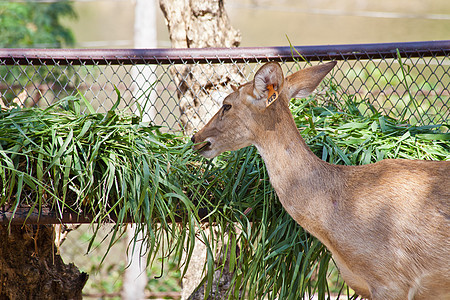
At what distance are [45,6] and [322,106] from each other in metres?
8.45

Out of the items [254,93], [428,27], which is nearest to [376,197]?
[254,93]

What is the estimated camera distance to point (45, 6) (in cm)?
1074

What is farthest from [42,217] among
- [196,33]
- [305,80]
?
[196,33]

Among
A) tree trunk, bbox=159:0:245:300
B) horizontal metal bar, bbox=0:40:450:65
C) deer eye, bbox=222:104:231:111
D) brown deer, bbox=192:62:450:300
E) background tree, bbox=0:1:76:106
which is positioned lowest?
brown deer, bbox=192:62:450:300

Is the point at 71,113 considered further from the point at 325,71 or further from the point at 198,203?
the point at 325,71

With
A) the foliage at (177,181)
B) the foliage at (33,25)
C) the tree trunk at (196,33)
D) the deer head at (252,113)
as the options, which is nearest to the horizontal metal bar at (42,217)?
the foliage at (177,181)

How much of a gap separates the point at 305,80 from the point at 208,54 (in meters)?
0.80

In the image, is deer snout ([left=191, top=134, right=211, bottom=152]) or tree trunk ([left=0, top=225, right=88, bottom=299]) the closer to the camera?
deer snout ([left=191, top=134, right=211, bottom=152])

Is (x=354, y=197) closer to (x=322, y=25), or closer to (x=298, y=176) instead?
(x=298, y=176)

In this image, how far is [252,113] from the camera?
117 inches

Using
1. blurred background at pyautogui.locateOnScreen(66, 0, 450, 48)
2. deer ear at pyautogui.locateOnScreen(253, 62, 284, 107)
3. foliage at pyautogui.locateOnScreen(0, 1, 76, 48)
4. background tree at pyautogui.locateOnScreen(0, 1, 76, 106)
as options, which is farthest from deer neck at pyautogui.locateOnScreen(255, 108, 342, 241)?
blurred background at pyautogui.locateOnScreen(66, 0, 450, 48)

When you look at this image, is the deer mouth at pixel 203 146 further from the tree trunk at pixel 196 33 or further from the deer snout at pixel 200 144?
the tree trunk at pixel 196 33

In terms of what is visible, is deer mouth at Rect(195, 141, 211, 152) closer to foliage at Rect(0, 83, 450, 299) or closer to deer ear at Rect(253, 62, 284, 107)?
foliage at Rect(0, 83, 450, 299)

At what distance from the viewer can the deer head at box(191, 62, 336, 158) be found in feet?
9.57
